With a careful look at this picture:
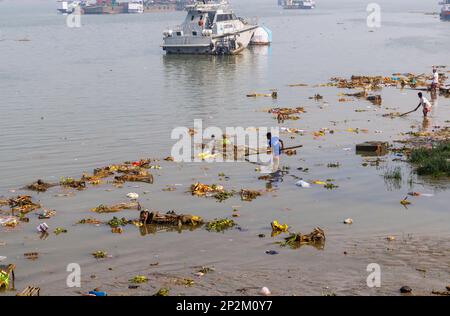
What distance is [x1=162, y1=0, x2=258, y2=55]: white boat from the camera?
5688 centimetres

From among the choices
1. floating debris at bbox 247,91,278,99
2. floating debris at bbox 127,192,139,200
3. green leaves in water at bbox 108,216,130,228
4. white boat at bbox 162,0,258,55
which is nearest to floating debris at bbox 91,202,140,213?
floating debris at bbox 127,192,139,200

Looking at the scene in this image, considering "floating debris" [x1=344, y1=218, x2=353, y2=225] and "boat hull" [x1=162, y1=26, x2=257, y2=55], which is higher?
"boat hull" [x1=162, y1=26, x2=257, y2=55]

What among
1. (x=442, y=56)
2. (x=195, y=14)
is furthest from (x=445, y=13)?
(x=195, y=14)

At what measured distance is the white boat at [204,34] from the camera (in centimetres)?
5688

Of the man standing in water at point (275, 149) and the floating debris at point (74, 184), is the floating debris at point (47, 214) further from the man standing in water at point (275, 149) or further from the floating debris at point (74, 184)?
the man standing in water at point (275, 149)

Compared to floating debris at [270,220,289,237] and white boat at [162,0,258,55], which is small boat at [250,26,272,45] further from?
floating debris at [270,220,289,237]

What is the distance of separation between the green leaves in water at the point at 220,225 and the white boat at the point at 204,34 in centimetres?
4214

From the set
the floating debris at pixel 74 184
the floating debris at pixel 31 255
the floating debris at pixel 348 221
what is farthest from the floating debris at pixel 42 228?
the floating debris at pixel 348 221

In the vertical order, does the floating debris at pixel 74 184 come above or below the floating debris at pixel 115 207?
above

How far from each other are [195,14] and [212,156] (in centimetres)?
3652

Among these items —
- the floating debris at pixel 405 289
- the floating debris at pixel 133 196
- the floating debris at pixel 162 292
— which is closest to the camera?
the floating debris at pixel 405 289

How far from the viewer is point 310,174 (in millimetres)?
20266

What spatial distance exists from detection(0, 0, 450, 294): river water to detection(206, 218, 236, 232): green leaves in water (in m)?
0.27
